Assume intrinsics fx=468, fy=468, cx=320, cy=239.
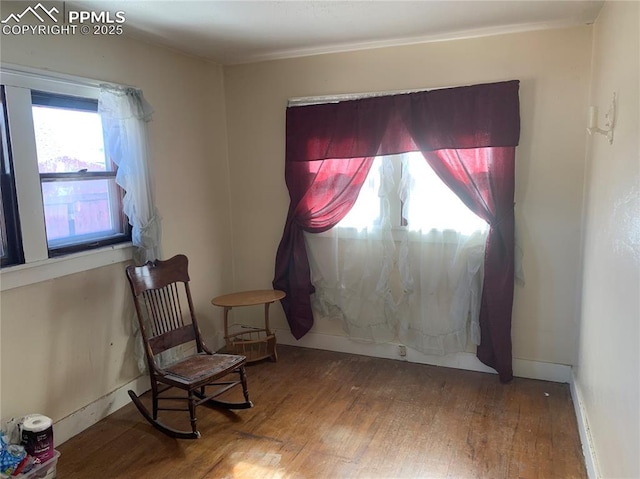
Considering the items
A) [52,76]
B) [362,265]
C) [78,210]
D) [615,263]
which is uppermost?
[52,76]

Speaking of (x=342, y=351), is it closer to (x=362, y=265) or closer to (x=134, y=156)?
(x=362, y=265)

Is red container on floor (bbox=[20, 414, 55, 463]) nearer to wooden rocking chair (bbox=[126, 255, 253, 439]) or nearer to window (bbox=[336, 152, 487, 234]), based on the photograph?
wooden rocking chair (bbox=[126, 255, 253, 439])

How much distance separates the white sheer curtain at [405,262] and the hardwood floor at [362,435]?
1.15 ft

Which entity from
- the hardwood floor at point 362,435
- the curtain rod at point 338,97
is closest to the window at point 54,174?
the hardwood floor at point 362,435

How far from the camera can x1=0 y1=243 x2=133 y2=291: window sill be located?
234 cm

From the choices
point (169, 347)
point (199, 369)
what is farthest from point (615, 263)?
point (169, 347)

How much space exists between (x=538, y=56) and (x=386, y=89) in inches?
39.6

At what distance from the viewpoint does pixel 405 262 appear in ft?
11.4

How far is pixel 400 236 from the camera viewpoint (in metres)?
3.50

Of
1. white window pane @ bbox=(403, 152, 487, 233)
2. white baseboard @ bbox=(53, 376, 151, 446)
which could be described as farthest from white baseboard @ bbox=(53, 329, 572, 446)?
white window pane @ bbox=(403, 152, 487, 233)

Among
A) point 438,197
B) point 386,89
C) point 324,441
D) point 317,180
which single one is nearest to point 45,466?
point 324,441

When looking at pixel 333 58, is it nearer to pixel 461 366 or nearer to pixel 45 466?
pixel 461 366

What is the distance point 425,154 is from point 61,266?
2390mm

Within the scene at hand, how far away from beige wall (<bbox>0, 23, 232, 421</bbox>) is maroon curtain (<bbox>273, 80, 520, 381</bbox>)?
66cm
